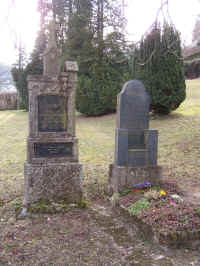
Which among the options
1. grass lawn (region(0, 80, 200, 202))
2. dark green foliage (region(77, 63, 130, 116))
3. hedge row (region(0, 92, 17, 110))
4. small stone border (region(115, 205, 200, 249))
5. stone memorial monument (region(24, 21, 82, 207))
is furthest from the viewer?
hedge row (region(0, 92, 17, 110))

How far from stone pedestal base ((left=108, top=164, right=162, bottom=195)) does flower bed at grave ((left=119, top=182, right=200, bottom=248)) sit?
0.47 meters

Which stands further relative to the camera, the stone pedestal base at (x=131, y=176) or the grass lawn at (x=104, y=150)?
the grass lawn at (x=104, y=150)

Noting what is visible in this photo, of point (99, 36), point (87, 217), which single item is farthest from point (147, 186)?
point (99, 36)

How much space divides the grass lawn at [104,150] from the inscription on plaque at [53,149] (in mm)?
1234

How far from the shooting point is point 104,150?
32.1 ft

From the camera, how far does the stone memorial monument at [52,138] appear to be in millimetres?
4797

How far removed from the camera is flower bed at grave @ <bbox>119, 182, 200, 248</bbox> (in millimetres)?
3578

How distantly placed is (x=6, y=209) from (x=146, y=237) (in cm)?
251

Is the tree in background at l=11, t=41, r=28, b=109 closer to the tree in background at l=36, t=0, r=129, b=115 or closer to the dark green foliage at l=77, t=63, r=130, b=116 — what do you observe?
the tree in background at l=36, t=0, r=129, b=115

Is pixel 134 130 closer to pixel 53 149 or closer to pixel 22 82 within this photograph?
pixel 53 149

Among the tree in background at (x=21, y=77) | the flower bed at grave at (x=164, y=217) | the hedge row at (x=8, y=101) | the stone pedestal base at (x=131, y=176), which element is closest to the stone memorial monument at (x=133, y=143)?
the stone pedestal base at (x=131, y=176)

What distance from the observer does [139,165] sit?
554 centimetres

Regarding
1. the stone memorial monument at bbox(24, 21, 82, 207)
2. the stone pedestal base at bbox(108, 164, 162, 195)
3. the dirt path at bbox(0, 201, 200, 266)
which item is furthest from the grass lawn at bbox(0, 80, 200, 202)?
the dirt path at bbox(0, 201, 200, 266)

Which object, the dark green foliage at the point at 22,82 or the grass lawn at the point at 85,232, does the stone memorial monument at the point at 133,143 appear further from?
the dark green foliage at the point at 22,82
